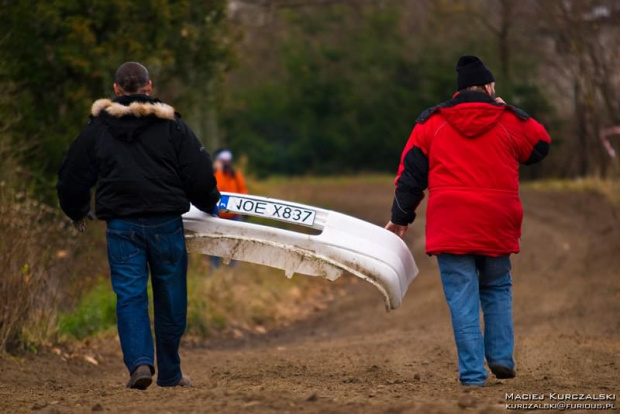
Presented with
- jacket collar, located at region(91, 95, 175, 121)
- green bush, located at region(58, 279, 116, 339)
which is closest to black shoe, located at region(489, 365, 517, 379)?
→ jacket collar, located at region(91, 95, 175, 121)

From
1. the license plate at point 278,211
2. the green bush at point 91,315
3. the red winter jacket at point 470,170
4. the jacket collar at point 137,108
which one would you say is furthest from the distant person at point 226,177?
the red winter jacket at point 470,170

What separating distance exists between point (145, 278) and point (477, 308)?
2017 millimetres

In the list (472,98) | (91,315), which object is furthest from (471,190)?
(91,315)

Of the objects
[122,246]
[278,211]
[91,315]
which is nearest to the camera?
[122,246]

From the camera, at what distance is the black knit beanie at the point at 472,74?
6.88m

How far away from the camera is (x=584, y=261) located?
1709 cm

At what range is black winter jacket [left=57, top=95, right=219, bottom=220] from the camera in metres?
6.82

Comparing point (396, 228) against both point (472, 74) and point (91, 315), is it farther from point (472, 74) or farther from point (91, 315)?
point (91, 315)

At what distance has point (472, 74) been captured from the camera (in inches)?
271

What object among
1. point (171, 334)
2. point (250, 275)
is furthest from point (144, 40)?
point (171, 334)

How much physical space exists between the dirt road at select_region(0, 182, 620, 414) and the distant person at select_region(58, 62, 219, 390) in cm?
56

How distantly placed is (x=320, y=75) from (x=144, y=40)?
89.1ft

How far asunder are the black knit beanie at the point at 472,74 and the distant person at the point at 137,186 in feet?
5.31

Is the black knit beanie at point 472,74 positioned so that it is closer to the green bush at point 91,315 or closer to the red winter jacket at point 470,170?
the red winter jacket at point 470,170
